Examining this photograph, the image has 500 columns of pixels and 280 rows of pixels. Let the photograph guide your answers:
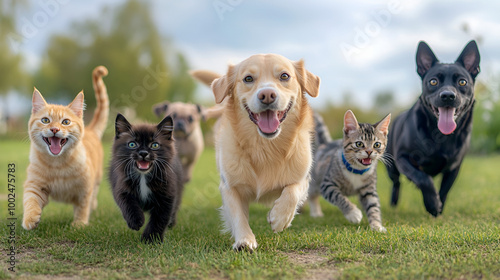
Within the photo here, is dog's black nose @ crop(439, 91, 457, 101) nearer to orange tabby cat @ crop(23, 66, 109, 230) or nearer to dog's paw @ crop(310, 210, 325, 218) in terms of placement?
dog's paw @ crop(310, 210, 325, 218)

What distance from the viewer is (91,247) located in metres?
3.55

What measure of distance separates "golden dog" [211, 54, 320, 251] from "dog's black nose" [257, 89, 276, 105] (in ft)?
0.58

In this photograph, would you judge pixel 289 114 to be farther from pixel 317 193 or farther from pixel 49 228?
pixel 49 228

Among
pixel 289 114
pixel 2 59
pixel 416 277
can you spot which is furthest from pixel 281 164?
pixel 2 59

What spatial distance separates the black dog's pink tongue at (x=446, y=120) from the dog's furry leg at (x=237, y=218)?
2.19m

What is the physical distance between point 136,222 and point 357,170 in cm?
229

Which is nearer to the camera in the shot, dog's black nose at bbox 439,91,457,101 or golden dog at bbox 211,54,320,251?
golden dog at bbox 211,54,320,251

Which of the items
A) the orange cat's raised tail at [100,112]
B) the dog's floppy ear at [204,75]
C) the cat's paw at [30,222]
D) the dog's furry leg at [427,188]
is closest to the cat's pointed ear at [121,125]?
the cat's paw at [30,222]

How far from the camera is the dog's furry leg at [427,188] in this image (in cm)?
438

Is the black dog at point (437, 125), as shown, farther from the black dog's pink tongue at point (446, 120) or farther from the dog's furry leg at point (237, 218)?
the dog's furry leg at point (237, 218)

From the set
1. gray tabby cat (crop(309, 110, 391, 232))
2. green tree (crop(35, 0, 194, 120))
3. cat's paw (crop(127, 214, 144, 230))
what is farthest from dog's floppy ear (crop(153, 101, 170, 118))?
green tree (crop(35, 0, 194, 120))

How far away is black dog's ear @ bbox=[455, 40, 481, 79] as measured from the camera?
4.51 metres

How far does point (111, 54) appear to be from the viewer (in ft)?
76.2

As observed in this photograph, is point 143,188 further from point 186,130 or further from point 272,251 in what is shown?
point 186,130
